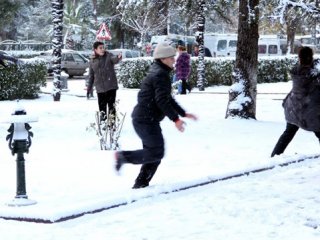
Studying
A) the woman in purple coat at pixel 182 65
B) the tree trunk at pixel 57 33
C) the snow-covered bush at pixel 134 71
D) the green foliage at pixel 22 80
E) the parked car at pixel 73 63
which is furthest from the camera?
the parked car at pixel 73 63

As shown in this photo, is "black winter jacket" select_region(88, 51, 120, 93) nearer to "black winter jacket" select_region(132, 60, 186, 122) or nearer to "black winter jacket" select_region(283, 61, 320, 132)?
"black winter jacket" select_region(283, 61, 320, 132)

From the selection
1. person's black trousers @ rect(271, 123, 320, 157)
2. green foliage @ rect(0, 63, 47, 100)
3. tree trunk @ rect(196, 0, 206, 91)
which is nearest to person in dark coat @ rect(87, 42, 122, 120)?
person's black trousers @ rect(271, 123, 320, 157)

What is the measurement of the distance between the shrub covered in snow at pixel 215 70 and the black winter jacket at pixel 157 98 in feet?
61.2

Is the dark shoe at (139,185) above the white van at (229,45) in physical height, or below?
below

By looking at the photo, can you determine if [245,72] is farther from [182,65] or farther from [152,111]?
[182,65]

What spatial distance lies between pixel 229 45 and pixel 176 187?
37062mm

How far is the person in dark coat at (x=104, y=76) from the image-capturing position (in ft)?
39.1

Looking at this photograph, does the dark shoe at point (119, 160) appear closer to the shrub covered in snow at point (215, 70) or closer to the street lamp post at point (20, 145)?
the street lamp post at point (20, 145)

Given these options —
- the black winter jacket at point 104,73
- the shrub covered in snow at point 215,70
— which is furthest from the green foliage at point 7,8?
the black winter jacket at point 104,73

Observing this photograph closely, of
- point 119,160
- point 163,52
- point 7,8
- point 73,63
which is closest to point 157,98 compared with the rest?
point 163,52

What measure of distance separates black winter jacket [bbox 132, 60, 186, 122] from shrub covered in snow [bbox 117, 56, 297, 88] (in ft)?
61.2

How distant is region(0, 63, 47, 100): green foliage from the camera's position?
20.6 meters

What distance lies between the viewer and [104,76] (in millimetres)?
11922

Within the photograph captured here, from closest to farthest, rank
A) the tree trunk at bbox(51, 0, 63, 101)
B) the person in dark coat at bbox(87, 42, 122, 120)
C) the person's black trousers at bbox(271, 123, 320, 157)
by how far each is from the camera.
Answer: the person's black trousers at bbox(271, 123, 320, 157) → the person in dark coat at bbox(87, 42, 122, 120) → the tree trunk at bbox(51, 0, 63, 101)
